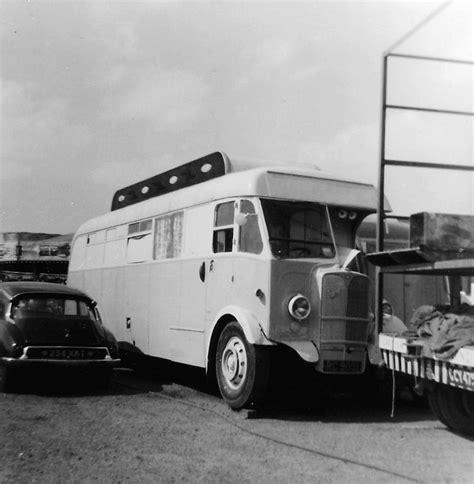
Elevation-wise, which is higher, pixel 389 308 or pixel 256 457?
pixel 389 308

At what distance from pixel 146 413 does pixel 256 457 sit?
2.18 metres

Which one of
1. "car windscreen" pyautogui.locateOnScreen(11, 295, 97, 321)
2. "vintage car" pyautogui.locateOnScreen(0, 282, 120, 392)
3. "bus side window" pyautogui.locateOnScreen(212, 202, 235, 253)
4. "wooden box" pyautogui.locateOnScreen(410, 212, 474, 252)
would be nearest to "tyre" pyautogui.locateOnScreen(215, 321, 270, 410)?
"bus side window" pyautogui.locateOnScreen(212, 202, 235, 253)

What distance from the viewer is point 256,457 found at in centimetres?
561

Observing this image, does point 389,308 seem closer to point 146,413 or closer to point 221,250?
point 221,250

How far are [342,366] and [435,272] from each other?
5.52 ft

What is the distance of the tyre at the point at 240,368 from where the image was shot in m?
7.31

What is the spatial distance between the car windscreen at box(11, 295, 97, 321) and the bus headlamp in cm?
347

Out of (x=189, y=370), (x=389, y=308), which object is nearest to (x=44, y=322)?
(x=189, y=370)

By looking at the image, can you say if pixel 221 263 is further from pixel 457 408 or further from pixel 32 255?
pixel 32 255

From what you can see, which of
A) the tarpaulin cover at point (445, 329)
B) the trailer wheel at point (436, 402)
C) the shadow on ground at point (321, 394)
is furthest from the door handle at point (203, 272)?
the trailer wheel at point (436, 402)

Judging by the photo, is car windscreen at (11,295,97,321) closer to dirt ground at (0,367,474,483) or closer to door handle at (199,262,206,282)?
dirt ground at (0,367,474,483)

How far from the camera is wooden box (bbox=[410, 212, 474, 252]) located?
5.92 metres

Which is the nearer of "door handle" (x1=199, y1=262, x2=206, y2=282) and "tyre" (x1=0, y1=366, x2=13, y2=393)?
"tyre" (x1=0, y1=366, x2=13, y2=393)

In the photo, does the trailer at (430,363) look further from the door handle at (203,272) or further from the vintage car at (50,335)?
the vintage car at (50,335)
